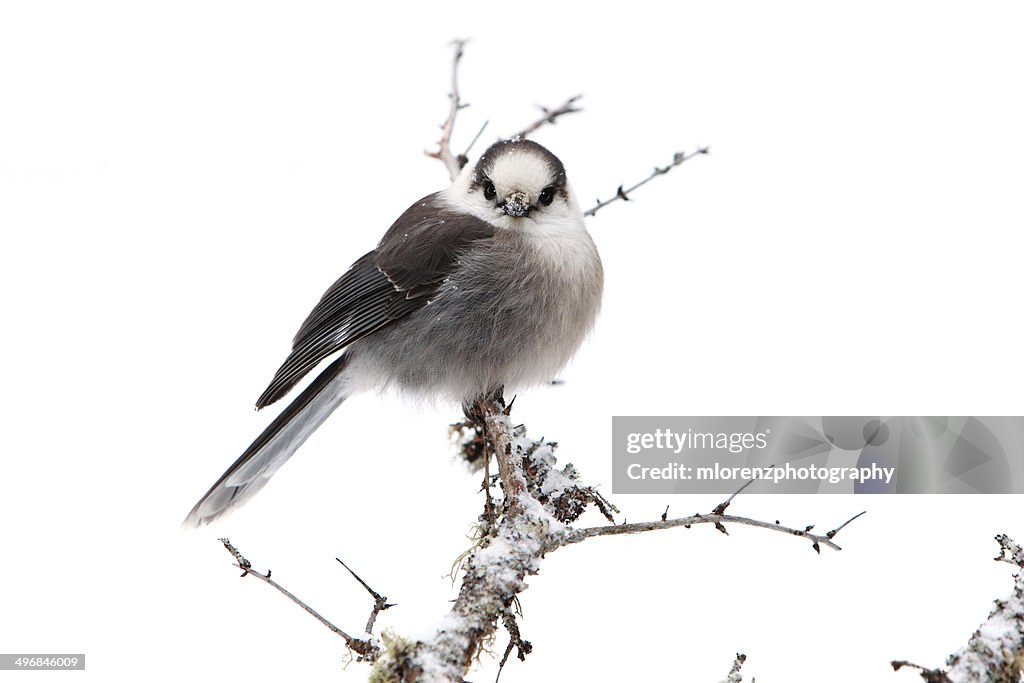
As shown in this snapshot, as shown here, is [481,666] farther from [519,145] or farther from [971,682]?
[519,145]

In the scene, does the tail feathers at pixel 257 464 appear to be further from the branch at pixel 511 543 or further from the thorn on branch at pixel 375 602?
the thorn on branch at pixel 375 602

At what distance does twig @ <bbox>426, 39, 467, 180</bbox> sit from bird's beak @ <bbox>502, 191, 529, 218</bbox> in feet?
1.54

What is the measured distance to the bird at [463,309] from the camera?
3.14 meters

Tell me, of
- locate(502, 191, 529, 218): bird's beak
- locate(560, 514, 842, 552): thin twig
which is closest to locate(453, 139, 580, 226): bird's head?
locate(502, 191, 529, 218): bird's beak

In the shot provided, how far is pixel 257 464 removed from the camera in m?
3.27

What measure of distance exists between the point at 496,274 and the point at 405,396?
55cm

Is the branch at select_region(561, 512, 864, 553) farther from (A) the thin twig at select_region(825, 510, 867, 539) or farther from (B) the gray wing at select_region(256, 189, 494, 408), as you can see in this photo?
(B) the gray wing at select_region(256, 189, 494, 408)

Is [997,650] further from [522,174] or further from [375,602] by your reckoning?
[522,174]

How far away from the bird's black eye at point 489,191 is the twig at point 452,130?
1.15 ft

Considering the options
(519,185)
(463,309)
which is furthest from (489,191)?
(463,309)

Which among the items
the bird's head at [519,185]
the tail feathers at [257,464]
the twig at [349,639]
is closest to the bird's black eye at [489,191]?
the bird's head at [519,185]

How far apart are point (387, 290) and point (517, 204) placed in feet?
1.72

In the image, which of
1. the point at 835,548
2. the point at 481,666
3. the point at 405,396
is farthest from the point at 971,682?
the point at 405,396

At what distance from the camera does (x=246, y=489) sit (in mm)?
3281
